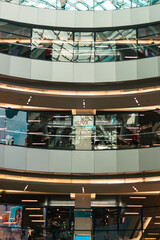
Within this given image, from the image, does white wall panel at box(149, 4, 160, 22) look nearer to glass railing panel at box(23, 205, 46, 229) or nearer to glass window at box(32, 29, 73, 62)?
glass window at box(32, 29, 73, 62)

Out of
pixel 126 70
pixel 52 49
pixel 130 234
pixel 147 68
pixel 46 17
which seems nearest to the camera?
pixel 130 234

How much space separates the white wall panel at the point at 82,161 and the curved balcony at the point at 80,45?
16.1 ft

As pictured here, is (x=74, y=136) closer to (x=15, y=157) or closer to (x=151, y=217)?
(x=15, y=157)

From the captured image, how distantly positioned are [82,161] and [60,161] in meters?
1.07

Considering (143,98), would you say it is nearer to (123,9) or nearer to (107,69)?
(107,69)

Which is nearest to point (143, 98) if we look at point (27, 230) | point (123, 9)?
point (123, 9)

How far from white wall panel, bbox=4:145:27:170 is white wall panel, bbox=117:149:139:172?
455 centimetres

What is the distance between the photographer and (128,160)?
18812 millimetres

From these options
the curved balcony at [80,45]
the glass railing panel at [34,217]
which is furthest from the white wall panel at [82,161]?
the curved balcony at [80,45]

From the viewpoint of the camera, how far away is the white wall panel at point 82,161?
62.5 feet

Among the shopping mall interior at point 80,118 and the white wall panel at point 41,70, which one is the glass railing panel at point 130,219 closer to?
the shopping mall interior at point 80,118

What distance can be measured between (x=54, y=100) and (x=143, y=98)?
463 cm

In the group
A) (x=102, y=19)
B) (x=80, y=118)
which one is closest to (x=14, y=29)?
(x=102, y=19)

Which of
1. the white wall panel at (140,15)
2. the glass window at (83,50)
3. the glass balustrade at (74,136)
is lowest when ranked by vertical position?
the glass balustrade at (74,136)
